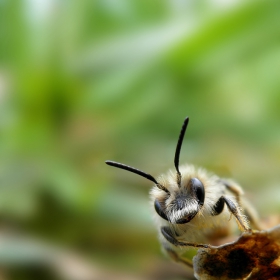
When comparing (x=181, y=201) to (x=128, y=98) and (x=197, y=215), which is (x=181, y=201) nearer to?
(x=197, y=215)

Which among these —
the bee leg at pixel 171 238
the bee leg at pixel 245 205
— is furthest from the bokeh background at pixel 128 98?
the bee leg at pixel 171 238

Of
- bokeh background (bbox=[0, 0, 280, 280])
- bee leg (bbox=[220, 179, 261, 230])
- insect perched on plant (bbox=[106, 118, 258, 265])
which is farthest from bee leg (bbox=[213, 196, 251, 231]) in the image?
bokeh background (bbox=[0, 0, 280, 280])

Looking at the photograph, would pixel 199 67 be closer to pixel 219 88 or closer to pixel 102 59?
pixel 219 88

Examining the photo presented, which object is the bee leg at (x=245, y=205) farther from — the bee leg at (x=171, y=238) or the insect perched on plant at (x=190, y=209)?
the bee leg at (x=171, y=238)

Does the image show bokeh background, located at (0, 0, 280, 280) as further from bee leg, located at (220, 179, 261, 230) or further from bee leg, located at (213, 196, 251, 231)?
bee leg, located at (213, 196, 251, 231)

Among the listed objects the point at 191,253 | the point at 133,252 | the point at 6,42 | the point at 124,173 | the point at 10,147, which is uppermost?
the point at 6,42

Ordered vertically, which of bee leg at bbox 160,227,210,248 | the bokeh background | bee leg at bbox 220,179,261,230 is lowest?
bee leg at bbox 160,227,210,248

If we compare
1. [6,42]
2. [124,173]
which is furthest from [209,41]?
[6,42]
